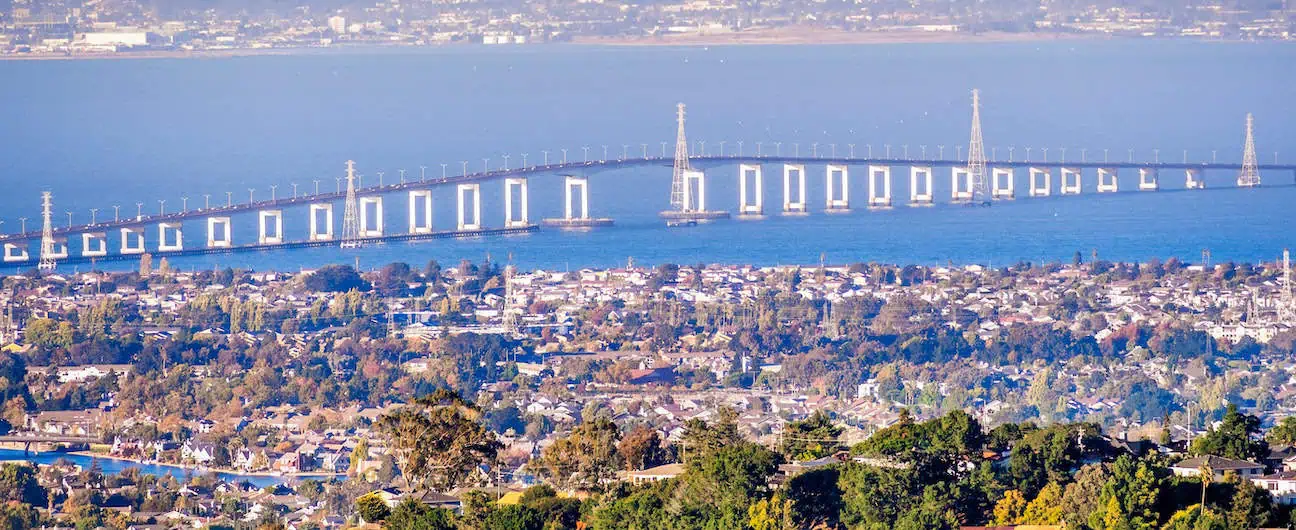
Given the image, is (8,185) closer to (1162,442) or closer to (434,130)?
(434,130)

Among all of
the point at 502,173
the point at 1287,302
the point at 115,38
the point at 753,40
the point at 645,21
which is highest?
the point at 645,21

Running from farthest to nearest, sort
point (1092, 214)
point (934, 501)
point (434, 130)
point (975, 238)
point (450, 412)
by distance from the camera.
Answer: point (434, 130), point (1092, 214), point (975, 238), point (450, 412), point (934, 501)

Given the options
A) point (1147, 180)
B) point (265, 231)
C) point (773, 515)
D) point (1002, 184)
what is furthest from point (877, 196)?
point (773, 515)

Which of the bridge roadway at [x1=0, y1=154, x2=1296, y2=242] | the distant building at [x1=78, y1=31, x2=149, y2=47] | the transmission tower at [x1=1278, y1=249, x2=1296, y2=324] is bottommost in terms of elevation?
the transmission tower at [x1=1278, y1=249, x2=1296, y2=324]

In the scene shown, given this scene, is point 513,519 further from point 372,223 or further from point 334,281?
point 372,223

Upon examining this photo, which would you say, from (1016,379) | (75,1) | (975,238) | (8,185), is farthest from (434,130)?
(1016,379)

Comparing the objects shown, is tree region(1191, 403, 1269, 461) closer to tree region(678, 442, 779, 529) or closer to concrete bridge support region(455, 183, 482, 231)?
tree region(678, 442, 779, 529)

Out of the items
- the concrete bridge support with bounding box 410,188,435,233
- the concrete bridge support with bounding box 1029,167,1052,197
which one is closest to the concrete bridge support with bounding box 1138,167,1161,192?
the concrete bridge support with bounding box 1029,167,1052,197
